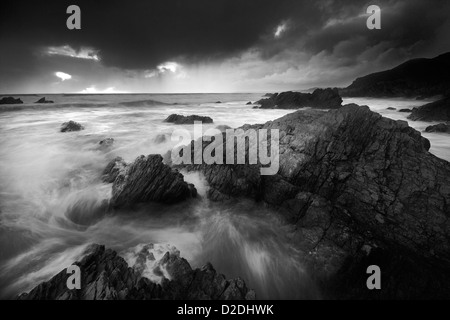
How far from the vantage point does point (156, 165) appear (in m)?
8.86

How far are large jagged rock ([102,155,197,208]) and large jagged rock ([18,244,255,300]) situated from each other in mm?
3228

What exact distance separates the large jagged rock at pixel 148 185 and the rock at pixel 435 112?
1114 inches

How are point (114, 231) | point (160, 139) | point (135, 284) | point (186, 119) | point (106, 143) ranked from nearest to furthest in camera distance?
point (135, 284) < point (114, 231) < point (106, 143) < point (160, 139) < point (186, 119)

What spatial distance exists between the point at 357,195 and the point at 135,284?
7.47 meters

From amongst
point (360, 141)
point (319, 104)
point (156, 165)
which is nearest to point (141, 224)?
point (156, 165)

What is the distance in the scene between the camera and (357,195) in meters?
7.70

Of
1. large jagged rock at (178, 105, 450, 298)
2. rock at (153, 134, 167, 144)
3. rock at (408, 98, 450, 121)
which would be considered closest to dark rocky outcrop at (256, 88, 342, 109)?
rock at (408, 98, 450, 121)

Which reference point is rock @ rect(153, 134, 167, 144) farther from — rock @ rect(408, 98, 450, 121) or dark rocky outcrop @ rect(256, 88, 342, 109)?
dark rocky outcrop @ rect(256, 88, 342, 109)

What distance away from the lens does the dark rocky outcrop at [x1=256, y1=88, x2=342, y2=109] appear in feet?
127

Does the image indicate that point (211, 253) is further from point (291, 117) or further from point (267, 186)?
point (291, 117)

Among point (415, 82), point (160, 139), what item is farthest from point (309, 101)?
point (415, 82)

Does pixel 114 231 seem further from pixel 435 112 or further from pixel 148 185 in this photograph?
pixel 435 112

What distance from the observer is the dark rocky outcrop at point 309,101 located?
38.6 m
